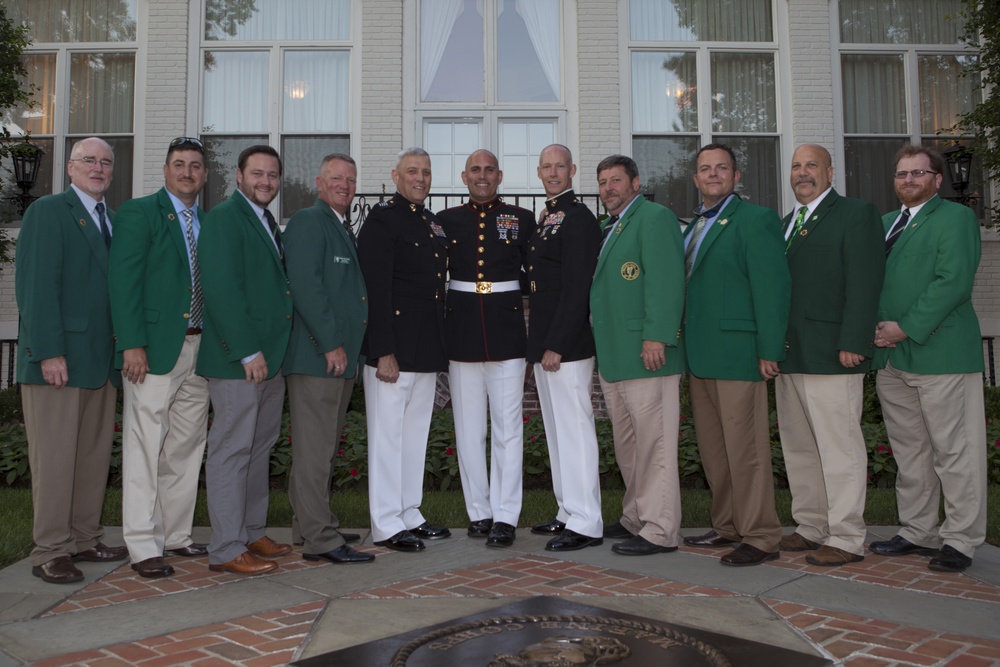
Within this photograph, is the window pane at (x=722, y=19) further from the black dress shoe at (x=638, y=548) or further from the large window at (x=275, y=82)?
the black dress shoe at (x=638, y=548)

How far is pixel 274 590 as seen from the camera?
387 cm

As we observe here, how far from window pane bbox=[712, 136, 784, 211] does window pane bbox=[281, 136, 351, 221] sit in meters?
5.24

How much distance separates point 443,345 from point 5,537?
9.11 feet

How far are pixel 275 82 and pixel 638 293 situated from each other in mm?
8390

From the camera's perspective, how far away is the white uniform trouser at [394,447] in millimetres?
4840

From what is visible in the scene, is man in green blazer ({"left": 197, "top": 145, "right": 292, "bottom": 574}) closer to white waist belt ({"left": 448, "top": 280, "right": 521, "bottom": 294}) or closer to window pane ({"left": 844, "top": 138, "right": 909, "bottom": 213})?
white waist belt ({"left": 448, "top": 280, "right": 521, "bottom": 294})

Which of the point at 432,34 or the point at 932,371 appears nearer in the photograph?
the point at 932,371

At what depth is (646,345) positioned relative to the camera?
4.59 metres

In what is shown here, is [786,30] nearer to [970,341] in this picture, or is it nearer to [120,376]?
[970,341]

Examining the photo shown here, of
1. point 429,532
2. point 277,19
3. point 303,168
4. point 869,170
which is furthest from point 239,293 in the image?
point 869,170

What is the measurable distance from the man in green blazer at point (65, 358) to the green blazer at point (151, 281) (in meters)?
0.17

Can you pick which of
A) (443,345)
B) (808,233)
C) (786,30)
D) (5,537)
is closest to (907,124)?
(786,30)

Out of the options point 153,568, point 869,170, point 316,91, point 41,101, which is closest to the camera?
point 153,568

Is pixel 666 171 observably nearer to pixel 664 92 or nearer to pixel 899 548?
pixel 664 92
